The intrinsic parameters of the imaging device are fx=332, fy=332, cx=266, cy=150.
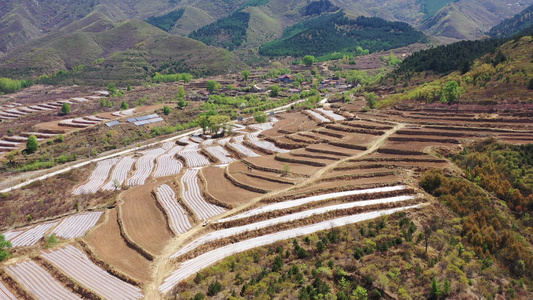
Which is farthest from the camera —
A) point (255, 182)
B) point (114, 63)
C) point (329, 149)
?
point (114, 63)

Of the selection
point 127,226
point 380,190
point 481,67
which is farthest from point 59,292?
point 481,67

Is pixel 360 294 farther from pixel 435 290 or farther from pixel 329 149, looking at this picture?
pixel 329 149

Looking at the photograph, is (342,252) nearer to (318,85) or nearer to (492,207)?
(492,207)

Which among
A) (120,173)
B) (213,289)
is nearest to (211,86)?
(120,173)

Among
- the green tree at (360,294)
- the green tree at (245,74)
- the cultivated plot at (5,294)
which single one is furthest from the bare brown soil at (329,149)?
the green tree at (245,74)

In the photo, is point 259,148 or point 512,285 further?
point 259,148

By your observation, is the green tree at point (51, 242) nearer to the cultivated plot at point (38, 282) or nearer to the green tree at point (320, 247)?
the cultivated plot at point (38, 282)

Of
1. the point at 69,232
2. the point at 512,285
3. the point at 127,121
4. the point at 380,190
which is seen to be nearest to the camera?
the point at 512,285
